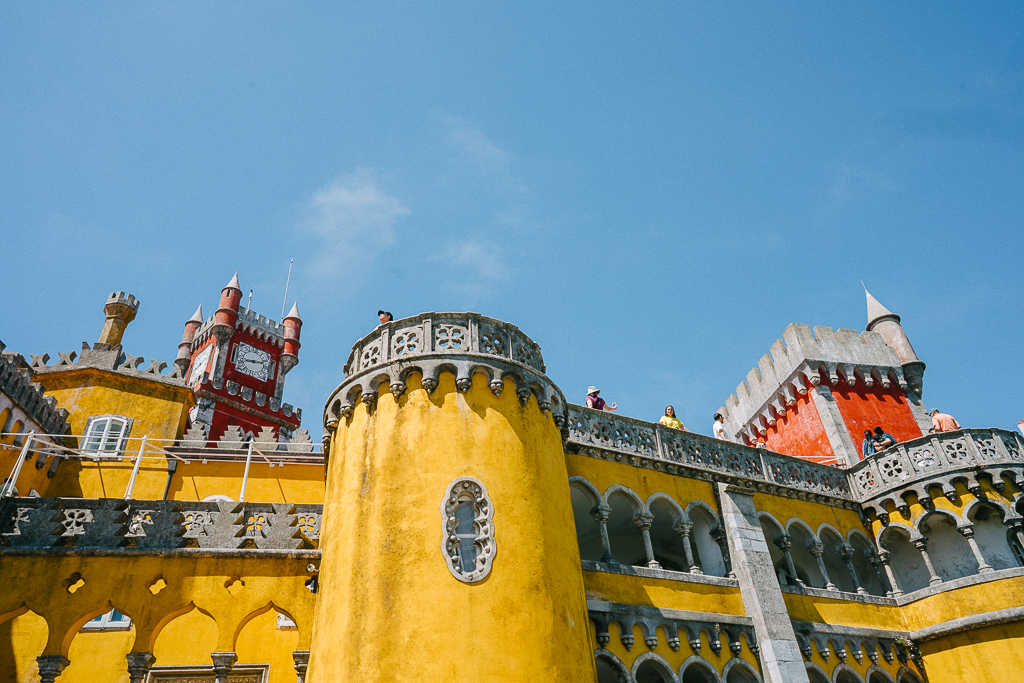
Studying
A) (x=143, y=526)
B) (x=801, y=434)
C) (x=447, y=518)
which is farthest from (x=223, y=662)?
(x=801, y=434)

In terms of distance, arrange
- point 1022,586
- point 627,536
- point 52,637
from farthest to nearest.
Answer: point 627,536, point 1022,586, point 52,637

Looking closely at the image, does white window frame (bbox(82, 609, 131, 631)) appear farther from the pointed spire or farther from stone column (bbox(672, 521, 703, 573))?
the pointed spire

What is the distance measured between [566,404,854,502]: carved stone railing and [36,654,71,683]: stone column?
9.30 meters

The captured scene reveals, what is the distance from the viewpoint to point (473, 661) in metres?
9.98

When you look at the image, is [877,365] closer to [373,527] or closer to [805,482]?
[805,482]

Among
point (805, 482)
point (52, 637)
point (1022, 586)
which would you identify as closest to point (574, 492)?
point (805, 482)

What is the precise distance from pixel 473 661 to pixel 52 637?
6578 mm

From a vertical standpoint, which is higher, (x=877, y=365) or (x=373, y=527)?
(x=877, y=365)

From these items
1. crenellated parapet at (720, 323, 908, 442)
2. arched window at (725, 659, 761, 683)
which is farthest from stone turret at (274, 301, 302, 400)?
arched window at (725, 659, 761, 683)

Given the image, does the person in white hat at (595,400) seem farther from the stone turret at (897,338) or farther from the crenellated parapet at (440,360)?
the stone turret at (897,338)

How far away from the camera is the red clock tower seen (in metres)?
37.2

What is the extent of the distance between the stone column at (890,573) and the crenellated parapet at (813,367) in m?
7.15

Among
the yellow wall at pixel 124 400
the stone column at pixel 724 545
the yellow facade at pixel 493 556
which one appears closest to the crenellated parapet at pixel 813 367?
the yellow facade at pixel 493 556

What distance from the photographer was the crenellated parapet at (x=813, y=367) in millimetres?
24781
